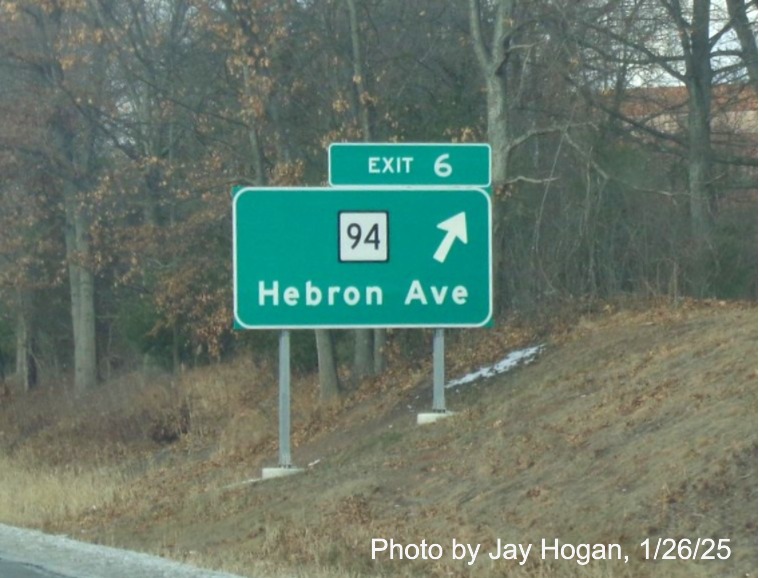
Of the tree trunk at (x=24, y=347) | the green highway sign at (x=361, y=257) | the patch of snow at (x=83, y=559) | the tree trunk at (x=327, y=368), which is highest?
A: the green highway sign at (x=361, y=257)

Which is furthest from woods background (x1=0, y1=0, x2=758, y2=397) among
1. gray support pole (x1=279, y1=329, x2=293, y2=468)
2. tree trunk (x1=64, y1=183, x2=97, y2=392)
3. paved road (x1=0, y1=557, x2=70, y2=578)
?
paved road (x1=0, y1=557, x2=70, y2=578)

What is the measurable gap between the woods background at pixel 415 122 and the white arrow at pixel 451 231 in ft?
13.8

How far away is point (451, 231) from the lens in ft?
52.3

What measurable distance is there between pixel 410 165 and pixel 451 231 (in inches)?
43.8

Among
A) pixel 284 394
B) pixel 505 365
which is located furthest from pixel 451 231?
pixel 505 365

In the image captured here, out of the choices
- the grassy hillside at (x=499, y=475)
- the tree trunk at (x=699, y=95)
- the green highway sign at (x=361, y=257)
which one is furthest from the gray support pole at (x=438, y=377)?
the tree trunk at (x=699, y=95)

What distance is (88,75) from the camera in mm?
30000

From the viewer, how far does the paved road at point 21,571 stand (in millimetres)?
12125

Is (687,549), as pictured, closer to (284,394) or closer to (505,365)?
(284,394)

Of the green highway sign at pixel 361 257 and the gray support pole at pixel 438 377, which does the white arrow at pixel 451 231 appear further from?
the gray support pole at pixel 438 377

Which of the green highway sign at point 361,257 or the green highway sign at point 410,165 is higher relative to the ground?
the green highway sign at point 410,165

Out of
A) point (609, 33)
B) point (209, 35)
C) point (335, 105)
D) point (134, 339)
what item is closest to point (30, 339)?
point (134, 339)

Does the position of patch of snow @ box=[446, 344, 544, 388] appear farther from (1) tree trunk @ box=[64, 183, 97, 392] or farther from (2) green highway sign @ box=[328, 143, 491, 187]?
(1) tree trunk @ box=[64, 183, 97, 392]

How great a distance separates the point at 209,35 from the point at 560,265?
7139 millimetres
